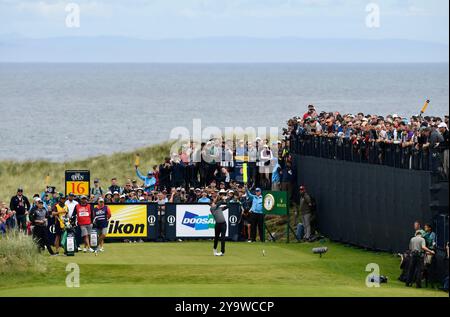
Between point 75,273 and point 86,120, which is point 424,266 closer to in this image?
point 75,273

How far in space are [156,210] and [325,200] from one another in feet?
19.9

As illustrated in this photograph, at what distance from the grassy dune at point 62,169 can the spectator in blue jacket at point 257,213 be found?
25649 mm

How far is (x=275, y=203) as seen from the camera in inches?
1618

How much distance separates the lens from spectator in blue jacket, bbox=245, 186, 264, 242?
40.9 metres

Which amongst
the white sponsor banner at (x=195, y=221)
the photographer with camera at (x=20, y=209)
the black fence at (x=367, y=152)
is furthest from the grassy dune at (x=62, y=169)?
the white sponsor banner at (x=195, y=221)

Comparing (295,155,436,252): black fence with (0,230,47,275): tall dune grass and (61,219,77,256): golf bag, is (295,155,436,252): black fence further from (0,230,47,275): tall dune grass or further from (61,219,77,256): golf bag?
(0,230,47,275): tall dune grass

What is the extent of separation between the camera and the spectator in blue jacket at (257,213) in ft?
134

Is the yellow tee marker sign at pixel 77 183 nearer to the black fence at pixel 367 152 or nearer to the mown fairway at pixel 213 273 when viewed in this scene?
the mown fairway at pixel 213 273

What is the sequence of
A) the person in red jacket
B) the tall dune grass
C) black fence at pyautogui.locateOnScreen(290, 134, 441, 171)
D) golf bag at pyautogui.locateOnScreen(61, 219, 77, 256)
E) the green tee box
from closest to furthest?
the tall dune grass → black fence at pyautogui.locateOnScreen(290, 134, 441, 171) → golf bag at pyautogui.locateOnScreen(61, 219, 77, 256) → the person in red jacket → the green tee box

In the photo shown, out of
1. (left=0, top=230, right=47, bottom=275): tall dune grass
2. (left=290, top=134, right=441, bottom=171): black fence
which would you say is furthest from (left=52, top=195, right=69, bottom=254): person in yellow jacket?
(left=290, top=134, right=441, bottom=171): black fence

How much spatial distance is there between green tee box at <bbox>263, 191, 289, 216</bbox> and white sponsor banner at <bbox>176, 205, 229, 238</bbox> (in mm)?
1373

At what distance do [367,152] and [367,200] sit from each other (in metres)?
1.56

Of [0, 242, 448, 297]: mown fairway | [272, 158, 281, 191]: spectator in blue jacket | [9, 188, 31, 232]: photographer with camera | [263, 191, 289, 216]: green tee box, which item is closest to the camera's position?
[0, 242, 448, 297]: mown fairway
